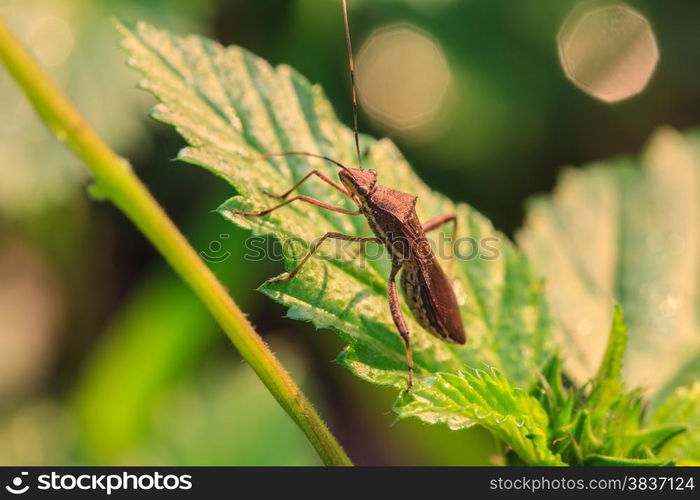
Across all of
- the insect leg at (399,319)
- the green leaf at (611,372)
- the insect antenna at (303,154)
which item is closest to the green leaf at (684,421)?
the green leaf at (611,372)

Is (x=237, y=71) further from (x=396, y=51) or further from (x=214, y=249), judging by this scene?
(x=396, y=51)

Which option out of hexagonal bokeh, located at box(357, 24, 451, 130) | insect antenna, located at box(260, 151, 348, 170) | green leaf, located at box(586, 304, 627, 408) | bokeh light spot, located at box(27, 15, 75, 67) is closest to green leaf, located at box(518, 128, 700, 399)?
green leaf, located at box(586, 304, 627, 408)

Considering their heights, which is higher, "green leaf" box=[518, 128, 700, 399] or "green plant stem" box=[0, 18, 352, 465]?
"green plant stem" box=[0, 18, 352, 465]

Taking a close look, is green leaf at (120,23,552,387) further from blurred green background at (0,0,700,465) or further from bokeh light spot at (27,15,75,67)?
bokeh light spot at (27,15,75,67)

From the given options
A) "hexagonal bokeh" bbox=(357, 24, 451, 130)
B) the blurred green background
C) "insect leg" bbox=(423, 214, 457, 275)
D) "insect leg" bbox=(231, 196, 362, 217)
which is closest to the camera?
"insect leg" bbox=(231, 196, 362, 217)

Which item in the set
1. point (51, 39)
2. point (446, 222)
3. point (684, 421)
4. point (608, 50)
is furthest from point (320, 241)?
point (608, 50)
